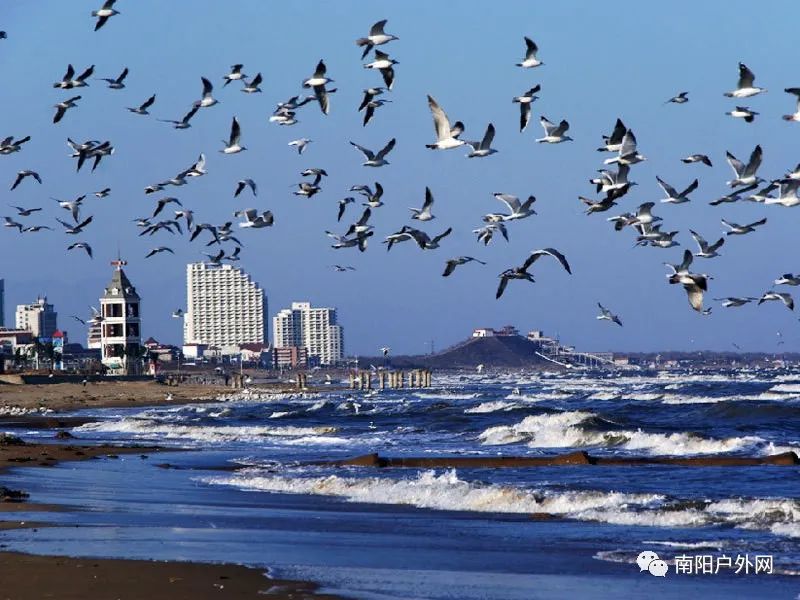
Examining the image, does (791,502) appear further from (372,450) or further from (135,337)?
(135,337)

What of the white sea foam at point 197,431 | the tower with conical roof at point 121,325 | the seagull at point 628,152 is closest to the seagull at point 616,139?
the seagull at point 628,152

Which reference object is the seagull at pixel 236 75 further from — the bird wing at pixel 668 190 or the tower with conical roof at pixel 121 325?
the tower with conical roof at pixel 121 325

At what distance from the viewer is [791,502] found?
1873 centimetres

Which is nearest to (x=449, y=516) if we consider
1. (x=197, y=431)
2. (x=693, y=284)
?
(x=693, y=284)

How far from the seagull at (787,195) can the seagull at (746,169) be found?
1.71 feet

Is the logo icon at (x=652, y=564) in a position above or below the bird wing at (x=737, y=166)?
below

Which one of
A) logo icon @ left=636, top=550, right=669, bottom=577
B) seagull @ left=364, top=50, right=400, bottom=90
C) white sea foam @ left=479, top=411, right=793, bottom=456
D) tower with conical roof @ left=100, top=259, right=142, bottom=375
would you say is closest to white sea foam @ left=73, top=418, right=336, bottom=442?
white sea foam @ left=479, top=411, right=793, bottom=456

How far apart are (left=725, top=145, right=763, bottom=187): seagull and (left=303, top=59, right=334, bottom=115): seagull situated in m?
6.34

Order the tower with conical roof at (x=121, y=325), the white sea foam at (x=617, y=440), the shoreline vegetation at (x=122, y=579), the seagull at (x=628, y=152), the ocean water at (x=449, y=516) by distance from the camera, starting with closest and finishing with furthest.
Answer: the shoreline vegetation at (x=122, y=579), the ocean water at (x=449, y=516), the seagull at (x=628, y=152), the white sea foam at (x=617, y=440), the tower with conical roof at (x=121, y=325)

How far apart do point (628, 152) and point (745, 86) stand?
2.72m

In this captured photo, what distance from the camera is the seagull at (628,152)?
72.1 feet

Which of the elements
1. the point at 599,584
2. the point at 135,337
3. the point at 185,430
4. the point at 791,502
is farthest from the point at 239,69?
the point at 135,337

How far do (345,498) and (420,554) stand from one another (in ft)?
23.6

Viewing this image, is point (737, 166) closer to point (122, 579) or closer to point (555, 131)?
point (555, 131)
